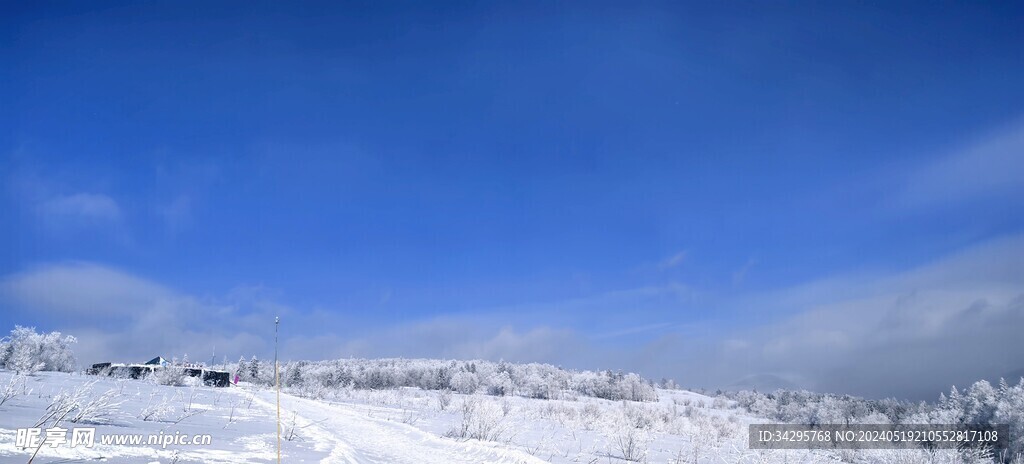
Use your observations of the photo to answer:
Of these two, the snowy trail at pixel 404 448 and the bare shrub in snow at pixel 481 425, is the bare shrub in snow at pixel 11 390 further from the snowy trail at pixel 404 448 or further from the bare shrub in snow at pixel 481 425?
the bare shrub in snow at pixel 481 425

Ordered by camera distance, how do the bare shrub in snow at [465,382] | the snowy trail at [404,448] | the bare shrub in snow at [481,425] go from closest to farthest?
the snowy trail at [404,448] → the bare shrub in snow at [481,425] → the bare shrub in snow at [465,382]

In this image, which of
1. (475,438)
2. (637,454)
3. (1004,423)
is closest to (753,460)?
(637,454)

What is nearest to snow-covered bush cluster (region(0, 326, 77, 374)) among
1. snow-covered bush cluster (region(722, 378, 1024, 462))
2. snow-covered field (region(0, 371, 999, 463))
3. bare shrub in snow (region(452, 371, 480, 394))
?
snow-covered field (region(0, 371, 999, 463))

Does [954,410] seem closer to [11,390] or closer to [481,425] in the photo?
[481,425]

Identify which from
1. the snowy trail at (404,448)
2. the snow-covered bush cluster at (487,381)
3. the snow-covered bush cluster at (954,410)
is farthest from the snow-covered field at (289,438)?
the snow-covered bush cluster at (487,381)

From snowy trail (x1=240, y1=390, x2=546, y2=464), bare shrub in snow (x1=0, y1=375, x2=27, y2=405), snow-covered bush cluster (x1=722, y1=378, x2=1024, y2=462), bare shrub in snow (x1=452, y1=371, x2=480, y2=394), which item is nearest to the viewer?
bare shrub in snow (x1=0, y1=375, x2=27, y2=405)

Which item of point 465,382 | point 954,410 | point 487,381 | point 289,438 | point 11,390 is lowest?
point 487,381

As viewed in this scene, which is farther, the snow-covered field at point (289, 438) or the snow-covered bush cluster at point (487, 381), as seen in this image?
the snow-covered bush cluster at point (487, 381)

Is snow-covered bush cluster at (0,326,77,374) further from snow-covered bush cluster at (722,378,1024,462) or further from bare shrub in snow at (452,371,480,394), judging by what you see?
bare shrub in snow at (452,371,480,394)

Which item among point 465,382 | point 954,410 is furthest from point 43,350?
point 465,382

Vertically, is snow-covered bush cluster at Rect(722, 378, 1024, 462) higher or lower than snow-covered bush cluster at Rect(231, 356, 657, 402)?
higher

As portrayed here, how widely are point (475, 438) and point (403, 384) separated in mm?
71143

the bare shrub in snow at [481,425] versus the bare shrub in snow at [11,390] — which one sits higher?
the bare shrub in snow at [11,390]

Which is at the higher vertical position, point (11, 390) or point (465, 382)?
point (11, 390)
